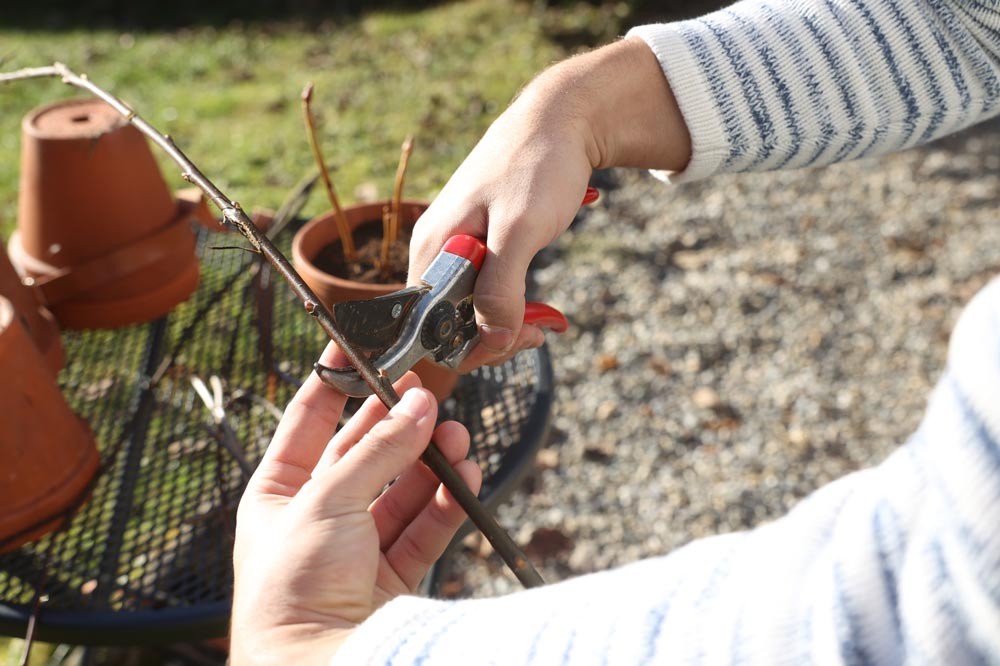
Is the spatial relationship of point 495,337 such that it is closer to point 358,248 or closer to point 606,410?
point 358,248

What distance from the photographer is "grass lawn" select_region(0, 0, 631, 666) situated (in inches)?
165

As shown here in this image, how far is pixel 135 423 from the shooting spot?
4.92 ft

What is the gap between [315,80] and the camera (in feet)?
16.9

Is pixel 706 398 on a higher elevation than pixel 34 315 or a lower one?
lower

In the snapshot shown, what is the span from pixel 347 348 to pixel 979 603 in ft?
2.41

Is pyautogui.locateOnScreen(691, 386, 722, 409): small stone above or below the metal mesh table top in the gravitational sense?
below

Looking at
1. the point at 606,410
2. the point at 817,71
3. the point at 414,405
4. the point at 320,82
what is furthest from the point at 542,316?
the point at 320,82

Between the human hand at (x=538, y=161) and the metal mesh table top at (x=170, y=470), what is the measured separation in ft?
0.84

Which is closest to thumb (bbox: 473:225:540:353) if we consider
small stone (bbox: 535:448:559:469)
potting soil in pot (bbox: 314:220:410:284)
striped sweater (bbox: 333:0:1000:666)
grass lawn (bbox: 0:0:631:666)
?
potting soil in pot (bbox: 314:220:410:284)

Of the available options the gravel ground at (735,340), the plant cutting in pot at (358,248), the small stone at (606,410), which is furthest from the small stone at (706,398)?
the plant cutting in pot at (358,248)

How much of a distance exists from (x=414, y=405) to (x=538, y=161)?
0.44m

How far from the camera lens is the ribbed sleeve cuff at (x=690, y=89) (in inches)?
53.9

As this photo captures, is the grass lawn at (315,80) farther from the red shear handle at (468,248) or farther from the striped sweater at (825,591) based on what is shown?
the striped sweater at (825,591)

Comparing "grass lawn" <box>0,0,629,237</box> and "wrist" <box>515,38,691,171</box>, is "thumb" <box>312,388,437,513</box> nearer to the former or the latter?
"wrist" <box>515,38,691,171</box>
